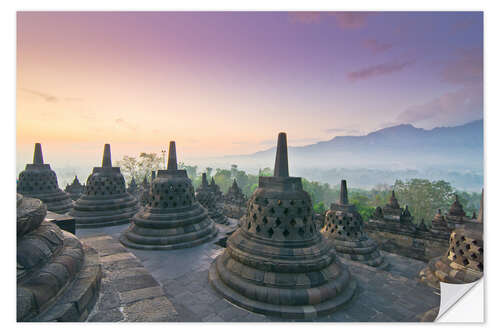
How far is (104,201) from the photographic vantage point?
460 inches

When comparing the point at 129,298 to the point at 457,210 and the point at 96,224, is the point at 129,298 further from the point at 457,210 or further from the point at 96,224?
the point at 457,210

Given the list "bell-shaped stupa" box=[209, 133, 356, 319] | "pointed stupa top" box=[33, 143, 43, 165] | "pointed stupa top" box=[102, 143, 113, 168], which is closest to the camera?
→ "bell-shaped stupa" box=[209, 133, 356, 319]

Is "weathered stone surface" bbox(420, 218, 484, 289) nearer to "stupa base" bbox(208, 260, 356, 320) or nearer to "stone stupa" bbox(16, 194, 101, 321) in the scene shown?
"stupa base" bbox(208, 260, 356, 320)

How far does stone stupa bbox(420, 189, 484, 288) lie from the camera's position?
6.43 m

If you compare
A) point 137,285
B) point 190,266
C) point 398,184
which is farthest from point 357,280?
point 398,184

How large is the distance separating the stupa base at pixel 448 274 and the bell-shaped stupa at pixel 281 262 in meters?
3.60

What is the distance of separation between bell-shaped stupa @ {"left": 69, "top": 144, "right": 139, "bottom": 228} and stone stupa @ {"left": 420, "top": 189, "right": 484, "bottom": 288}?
1317 cm

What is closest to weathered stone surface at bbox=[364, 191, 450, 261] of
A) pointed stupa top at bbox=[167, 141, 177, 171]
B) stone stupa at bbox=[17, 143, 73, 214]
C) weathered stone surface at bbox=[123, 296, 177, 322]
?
pointed stupa top at bbox=[167, 141, 177, 171]

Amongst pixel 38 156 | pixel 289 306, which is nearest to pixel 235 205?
pixel 38 156

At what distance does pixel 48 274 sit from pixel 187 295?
3055 mm

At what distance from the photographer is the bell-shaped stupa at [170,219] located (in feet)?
27.4

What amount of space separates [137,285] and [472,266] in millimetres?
8520

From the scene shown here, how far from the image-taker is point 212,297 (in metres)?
4.94

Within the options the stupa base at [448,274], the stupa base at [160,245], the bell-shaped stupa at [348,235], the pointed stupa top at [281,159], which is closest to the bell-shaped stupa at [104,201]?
the stupa base at [160,245]
